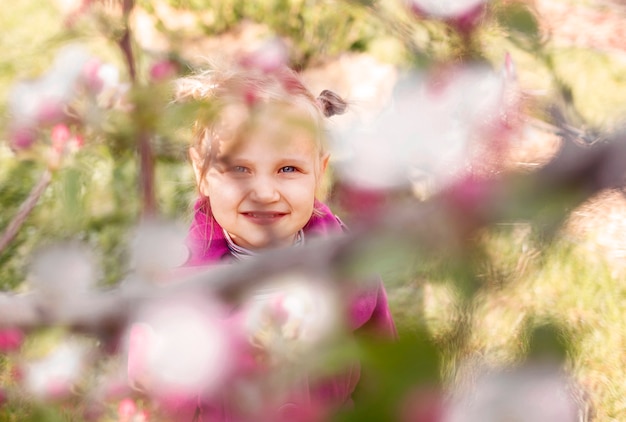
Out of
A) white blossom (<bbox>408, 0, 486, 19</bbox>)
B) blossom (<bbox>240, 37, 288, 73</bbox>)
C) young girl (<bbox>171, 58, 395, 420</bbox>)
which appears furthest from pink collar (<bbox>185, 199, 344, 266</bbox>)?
white blossom (<bbox>408, 0, 486, 19</bbox>)

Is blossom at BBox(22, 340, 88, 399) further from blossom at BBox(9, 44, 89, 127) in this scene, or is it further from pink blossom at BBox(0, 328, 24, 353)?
blossom at BBox(9, 44, 89, 127)

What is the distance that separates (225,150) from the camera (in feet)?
1.32

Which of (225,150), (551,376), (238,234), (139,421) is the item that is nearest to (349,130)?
(225,150)

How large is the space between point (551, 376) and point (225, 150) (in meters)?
0.19

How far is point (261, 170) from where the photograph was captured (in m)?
0.56

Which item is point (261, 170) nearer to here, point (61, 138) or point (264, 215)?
point (61, 138)

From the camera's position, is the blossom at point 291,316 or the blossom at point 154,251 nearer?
the blossom at point 291,316

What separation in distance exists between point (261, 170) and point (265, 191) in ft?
0.64

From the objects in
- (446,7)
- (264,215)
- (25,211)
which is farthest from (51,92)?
(264,215)

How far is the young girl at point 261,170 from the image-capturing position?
1.09 ft

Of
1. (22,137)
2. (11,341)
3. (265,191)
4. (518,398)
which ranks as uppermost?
(518,398)

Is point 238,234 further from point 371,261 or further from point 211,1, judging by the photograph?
point 211,1

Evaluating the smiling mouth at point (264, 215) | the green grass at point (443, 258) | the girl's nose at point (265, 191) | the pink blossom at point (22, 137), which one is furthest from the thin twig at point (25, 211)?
the smiling mouth at point (264, 215)

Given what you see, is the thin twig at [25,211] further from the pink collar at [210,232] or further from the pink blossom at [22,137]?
the pink collar at [210,232]
